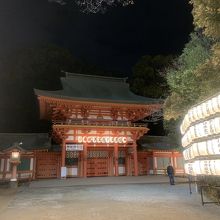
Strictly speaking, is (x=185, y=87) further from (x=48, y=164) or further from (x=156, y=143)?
(x=48, y=164)

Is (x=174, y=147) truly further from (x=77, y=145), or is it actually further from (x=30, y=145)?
(x=30, y=145)

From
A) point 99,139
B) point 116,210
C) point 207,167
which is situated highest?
point 99,139

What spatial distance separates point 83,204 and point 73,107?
1420 centimetres

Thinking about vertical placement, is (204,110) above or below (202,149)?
above

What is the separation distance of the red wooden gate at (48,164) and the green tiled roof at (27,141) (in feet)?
2.69

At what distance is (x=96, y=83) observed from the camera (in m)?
29.2

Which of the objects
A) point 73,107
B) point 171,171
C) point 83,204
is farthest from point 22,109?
point 83,204

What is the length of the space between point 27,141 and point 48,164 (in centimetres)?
355

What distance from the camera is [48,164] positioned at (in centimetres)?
2288

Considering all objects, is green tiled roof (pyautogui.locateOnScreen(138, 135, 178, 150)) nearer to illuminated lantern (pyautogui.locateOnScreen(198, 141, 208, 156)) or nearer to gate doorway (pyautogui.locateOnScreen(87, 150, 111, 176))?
gate doorway (pyautogui.locateOnScreen(87, 150, 111, 176))

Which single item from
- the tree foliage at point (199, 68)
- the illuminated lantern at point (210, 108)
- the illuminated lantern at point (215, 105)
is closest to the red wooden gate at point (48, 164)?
the tree foliage at point (199, 68)

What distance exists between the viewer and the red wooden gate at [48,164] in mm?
22442

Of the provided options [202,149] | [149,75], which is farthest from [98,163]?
[149,75]

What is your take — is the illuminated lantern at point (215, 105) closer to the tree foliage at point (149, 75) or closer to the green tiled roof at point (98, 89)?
the green tiled roof at point (98, 89)
